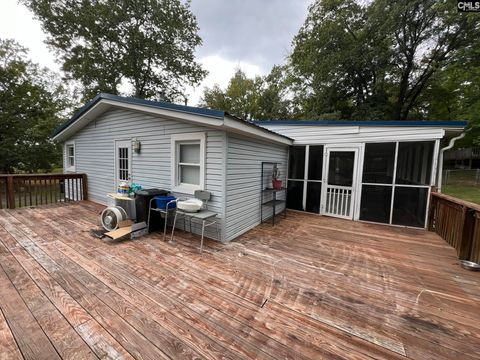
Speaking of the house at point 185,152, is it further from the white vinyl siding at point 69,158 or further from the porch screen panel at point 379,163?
the porch screen panel at point 379,163

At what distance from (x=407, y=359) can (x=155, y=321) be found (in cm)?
204

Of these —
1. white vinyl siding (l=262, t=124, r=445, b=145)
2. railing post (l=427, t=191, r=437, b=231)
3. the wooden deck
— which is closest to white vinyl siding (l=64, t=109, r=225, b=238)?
the wooden deck

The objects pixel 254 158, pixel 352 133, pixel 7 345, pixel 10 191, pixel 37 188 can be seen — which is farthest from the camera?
pixel 37 188

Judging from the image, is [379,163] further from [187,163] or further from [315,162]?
[187,163]

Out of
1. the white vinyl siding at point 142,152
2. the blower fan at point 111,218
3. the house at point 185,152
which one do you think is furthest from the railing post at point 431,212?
the blower fan at point 111,218

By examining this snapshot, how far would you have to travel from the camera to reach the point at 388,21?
8930 mm

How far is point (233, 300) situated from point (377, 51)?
1274cm

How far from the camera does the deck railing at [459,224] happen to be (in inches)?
121

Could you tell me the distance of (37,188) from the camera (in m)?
6.09

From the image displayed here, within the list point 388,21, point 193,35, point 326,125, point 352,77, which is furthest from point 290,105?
point 326,125

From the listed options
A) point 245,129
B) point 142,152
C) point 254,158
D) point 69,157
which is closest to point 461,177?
point 254,158

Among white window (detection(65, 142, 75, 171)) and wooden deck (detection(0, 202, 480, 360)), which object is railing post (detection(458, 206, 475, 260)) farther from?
white window (detection(65, 142, 75, 171))

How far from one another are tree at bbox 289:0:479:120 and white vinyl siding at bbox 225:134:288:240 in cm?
854

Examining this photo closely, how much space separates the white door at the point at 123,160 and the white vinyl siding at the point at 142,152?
17 centimetres
